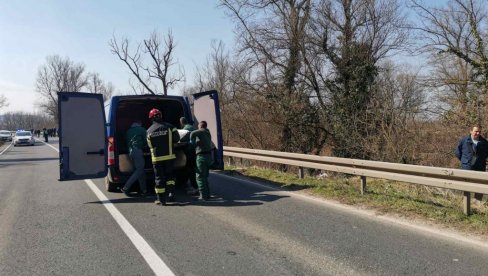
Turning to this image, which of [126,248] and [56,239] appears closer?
[126,248]

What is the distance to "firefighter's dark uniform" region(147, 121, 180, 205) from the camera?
339 inches

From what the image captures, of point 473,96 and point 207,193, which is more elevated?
point 473,96

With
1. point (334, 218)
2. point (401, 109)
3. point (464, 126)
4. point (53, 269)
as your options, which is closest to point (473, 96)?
point (464, 126)

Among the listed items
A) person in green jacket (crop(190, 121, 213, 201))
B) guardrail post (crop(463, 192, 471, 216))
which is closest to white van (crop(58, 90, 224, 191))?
person in green jacket (crop(190, 121, 213, 201))

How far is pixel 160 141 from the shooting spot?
342 inches

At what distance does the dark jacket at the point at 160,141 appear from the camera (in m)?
8.63

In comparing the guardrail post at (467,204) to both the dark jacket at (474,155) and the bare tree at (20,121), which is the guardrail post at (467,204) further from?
the bare tree at (20,121)

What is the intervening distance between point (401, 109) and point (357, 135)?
7.16 feet

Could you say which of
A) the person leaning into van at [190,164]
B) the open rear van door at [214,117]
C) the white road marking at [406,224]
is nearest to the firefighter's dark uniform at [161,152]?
the person leaning into van at [190,164]

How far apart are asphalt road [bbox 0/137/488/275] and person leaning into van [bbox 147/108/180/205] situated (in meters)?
0.35

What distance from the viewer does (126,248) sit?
5711mm

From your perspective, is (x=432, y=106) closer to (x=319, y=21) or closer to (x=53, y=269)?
(x=319, y=21)

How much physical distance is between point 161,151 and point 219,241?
316 cm

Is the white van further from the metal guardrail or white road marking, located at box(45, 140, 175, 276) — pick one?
the metal guardrail
